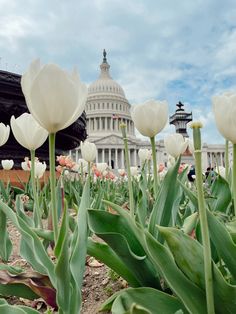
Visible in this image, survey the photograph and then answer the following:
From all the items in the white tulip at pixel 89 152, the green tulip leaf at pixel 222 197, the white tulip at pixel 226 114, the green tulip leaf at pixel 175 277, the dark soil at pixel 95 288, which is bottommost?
the dark soil at pixel 95 288

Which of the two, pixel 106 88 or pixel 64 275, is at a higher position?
pixel 106 88

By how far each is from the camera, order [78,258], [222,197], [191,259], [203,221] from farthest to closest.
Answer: [222,197]
[78,258]
[191,259]
[203,221]

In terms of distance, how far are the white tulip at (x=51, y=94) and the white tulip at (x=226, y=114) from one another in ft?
1.05

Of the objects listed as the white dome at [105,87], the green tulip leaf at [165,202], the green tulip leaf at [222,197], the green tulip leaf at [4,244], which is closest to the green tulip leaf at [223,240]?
the green tulip leaf at [165,202]

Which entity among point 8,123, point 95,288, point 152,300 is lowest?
point 95,288

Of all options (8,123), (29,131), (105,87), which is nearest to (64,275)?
(29,131)

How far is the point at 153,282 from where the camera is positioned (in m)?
0.90

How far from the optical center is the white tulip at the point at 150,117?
3.78 ft

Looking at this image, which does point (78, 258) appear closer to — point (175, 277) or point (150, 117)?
point (175, 277)

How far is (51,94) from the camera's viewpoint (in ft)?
2.63

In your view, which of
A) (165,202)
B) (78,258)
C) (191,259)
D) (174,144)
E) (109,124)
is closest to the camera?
(191,259)

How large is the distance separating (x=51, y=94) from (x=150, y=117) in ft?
1.42

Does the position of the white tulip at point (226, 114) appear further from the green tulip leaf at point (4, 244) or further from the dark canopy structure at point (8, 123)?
the dark canopy structure at point (8, 123)

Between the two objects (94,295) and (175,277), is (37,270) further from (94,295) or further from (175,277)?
(175,277)
